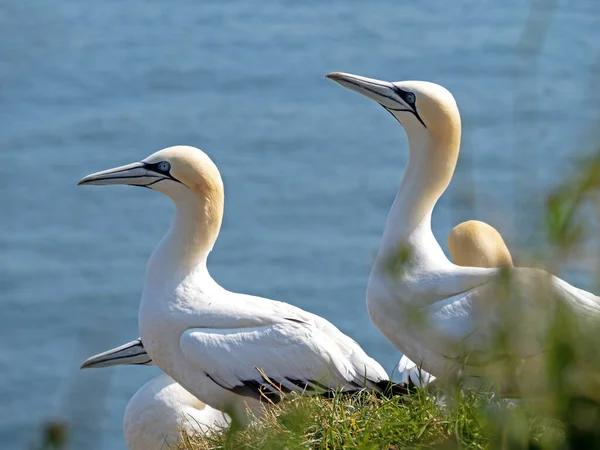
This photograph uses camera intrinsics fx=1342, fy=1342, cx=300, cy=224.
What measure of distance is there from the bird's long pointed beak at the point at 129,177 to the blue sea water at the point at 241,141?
4618 millimetres

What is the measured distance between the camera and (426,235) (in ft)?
16.7

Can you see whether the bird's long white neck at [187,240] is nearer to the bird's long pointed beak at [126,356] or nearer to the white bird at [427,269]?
the white bird at [427,269]

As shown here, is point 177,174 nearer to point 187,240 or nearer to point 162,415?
point 187,240

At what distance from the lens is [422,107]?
5090 mm

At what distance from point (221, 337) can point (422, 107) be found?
1.17 meters

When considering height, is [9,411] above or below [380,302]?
below

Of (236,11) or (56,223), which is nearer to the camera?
(56,223)

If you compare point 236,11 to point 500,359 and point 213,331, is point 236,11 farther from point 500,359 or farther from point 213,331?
point 500,359

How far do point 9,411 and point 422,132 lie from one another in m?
7.37

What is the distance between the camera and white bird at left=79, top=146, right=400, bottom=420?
5102mm

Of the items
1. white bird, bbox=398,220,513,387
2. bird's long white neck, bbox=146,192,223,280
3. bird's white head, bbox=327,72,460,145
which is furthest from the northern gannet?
bird's long white neck, bbox=146,192,223,280

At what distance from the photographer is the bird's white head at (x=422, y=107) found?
200 inches

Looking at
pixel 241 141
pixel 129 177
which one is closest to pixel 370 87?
pixel 129 177

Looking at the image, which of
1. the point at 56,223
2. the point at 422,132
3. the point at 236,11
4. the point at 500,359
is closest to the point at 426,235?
the point at 422,132
